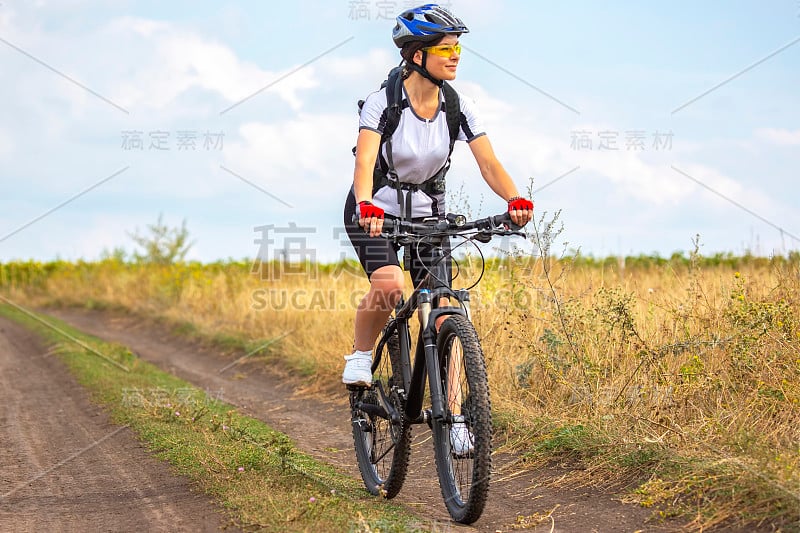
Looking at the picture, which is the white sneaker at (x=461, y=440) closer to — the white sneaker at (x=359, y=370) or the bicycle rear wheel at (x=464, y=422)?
the bicycle rear wheel at (x=464, y=422)

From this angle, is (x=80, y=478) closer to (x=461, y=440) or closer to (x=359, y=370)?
(x=359, y=370)

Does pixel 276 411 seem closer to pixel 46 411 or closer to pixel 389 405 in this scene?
pixel 46 411

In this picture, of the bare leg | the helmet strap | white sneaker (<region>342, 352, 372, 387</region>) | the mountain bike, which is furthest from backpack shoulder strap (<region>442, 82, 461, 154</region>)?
white sneaker (<region>342, 352, 372, 387</region>)

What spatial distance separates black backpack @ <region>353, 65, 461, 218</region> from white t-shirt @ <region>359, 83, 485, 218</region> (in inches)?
0.9

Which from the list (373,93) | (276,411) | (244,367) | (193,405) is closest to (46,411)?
(193,405)

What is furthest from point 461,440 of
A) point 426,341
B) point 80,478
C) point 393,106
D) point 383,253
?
point 80,478

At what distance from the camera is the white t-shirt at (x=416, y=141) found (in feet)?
14.9

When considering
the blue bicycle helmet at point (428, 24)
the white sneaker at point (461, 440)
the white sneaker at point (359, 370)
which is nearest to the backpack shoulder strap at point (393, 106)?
the blue bicycle helmet at point (428, 24)

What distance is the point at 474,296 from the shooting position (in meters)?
8.09

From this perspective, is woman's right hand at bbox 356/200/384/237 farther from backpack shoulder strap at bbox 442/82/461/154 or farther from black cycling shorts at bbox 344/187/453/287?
backpack shoulder strap at bbox 442/82/461/154

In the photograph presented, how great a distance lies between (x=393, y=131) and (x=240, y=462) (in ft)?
7.77

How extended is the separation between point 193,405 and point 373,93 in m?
4.03

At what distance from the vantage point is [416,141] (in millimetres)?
4555

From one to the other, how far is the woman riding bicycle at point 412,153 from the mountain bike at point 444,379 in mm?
151
